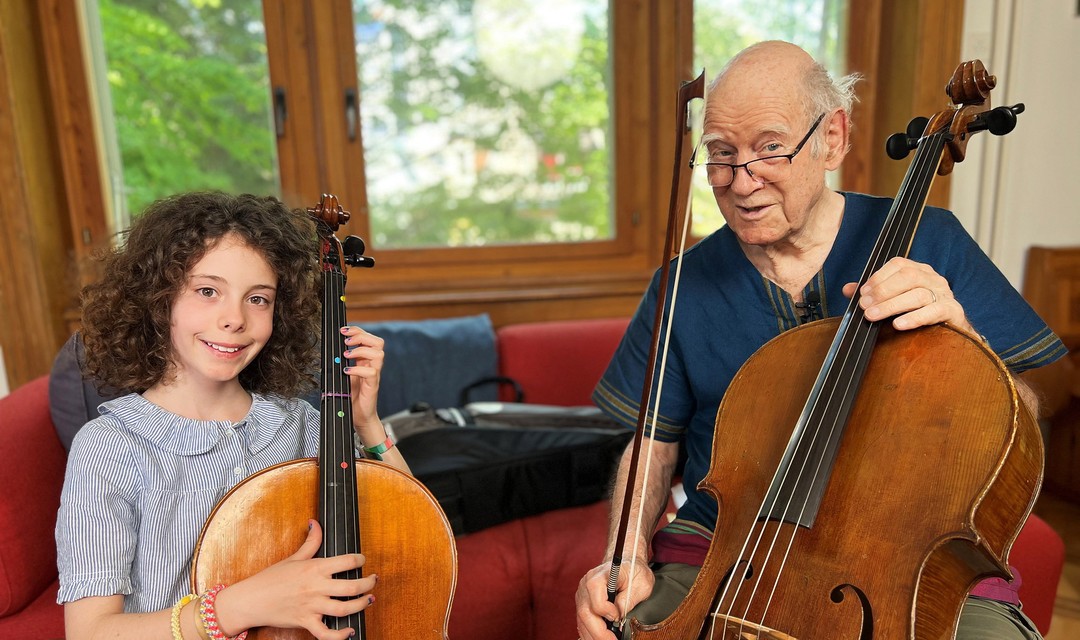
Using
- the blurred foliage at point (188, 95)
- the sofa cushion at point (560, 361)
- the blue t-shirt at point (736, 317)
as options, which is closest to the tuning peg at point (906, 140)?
the blue t-shirt at point (736, 317)

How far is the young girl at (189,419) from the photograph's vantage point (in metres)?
0.93

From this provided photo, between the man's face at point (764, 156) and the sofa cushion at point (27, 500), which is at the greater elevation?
the man's face at point (764, 156)

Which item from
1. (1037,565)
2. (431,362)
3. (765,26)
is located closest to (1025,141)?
(765,26)

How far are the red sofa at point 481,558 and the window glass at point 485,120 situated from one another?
1.21 metres

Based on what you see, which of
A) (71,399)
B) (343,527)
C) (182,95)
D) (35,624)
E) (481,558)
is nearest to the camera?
(343,527)

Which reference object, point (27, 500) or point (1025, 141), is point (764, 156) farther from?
point (1025, 141)

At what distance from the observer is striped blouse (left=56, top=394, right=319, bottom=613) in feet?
3.22

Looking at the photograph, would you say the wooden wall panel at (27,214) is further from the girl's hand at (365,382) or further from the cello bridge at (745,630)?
the cello bridge at (745,630)

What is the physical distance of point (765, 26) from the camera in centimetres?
268

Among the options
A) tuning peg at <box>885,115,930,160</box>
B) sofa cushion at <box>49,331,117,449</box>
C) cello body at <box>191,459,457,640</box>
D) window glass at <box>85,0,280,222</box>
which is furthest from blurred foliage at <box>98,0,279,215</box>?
tuning peg at <box>885,115,930,160</box>

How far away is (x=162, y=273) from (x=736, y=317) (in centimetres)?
90

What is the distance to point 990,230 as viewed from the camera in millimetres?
2658

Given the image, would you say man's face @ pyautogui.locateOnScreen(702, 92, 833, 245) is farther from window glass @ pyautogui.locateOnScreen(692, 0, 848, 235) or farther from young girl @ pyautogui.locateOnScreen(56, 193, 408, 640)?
window glass @ pyautogui.locateOnScreen(692, 0, 848, 235)

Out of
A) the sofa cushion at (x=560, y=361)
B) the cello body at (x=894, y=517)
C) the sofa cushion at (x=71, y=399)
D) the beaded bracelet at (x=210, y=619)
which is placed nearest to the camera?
the cello body at (x=894, y=517)
